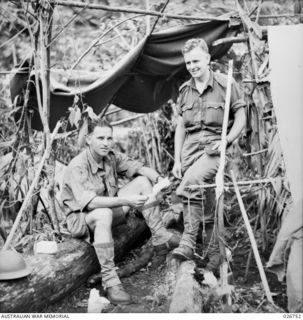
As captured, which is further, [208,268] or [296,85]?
[208,268]

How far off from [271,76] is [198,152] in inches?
35.9

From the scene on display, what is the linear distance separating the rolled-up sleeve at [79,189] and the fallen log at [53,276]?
327 mm

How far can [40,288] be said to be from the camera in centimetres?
347

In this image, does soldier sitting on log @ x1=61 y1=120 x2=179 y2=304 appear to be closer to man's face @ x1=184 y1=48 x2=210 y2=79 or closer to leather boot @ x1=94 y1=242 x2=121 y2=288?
leather boot @ x1=94 y1=242 x2=121 y2=288

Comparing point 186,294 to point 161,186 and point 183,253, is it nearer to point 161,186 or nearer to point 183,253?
point 183,253

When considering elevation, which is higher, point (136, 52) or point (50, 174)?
point (136, 52)

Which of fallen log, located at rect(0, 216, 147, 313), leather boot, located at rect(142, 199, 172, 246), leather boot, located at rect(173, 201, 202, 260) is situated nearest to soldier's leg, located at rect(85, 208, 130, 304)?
fallen log, located at rect(0, 216, 147, 313)

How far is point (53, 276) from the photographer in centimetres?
362

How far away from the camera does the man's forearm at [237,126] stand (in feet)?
12.6

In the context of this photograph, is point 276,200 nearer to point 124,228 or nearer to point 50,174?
point 124,228

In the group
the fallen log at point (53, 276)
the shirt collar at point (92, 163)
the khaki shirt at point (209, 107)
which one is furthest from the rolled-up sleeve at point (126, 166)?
the khaki shirt at point (209, 107)

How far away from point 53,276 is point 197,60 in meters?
2.05

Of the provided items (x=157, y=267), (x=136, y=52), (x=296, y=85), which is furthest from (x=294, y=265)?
(x=136, y=52)

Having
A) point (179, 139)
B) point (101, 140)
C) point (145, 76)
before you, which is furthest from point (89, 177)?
point (145, 76)
